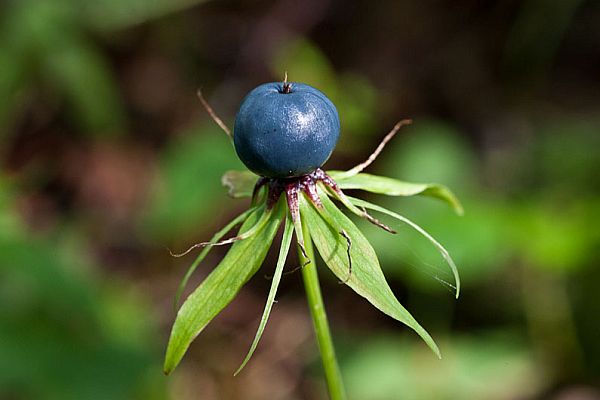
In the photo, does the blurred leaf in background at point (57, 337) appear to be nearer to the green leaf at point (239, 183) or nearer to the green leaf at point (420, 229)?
the green leaf at point (239, 183)

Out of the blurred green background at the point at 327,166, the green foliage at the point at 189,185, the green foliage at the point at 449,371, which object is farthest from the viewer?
the green foliage at the point at 189,185

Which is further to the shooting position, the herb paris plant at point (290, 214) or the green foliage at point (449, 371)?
the green foliage at point (449, 371)

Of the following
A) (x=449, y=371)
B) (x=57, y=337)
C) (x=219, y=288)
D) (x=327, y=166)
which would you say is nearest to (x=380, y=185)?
(x=219, y=288)

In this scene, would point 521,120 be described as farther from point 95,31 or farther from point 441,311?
point 95,31

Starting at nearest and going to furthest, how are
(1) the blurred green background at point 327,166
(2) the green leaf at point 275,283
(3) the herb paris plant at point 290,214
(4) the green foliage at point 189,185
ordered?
(2) the green leaf at point 275,283
(3) the herb paris plant at point 290,214
(1) the blurred green background at point 327,166
(4) the green foliage at point 189,185

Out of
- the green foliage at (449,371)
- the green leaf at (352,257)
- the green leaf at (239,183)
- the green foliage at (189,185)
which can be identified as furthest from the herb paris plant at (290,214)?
the green foliage at (189,185)

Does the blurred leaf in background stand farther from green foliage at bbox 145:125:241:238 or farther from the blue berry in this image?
the blue berry

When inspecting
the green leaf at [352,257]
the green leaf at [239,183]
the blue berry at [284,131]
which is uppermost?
the blue berry at [284,131]
